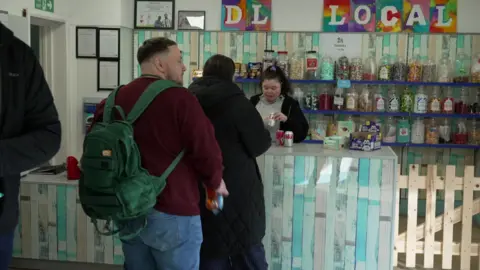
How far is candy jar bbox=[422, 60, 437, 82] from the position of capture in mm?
6109

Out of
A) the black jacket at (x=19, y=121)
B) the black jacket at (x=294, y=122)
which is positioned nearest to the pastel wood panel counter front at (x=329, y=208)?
the black jacket at (x=294, y=122)

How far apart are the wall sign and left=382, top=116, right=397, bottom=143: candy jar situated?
163 cm

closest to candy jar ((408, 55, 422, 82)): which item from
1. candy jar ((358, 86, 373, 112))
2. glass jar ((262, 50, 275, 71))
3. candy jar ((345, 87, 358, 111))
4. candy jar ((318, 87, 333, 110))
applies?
candy jar ((358, 86, 373, 112))

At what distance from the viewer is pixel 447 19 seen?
619cm

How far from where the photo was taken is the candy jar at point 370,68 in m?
6.19

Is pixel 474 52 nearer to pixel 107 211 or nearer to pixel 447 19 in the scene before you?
pixel 447 19

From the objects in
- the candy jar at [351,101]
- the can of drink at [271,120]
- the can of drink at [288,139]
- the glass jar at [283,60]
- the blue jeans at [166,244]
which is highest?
the glass jar at [283,60]

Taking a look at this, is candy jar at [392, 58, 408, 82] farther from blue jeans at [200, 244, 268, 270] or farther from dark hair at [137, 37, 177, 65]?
dark hair at [137, 37, 177, 65]

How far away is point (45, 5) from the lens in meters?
5.09

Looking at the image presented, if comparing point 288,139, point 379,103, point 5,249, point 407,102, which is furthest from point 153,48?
point 407,102

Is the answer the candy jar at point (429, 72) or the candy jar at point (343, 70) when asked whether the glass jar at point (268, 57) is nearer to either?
the candy jar at point (343, 70)

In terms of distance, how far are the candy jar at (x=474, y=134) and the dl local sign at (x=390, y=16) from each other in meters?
1.00

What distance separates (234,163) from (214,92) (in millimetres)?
355

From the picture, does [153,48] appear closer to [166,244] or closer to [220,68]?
[220,68]
